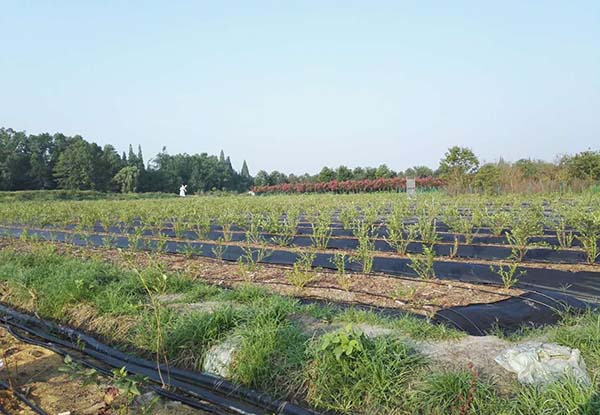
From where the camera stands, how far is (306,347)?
2.55 m

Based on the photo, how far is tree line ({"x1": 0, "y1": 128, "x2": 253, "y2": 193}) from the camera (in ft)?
116

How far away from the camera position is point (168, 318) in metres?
3.23

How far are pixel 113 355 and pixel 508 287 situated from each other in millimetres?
3778

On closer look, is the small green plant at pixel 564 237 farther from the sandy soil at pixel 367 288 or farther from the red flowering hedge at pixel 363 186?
the red flowering hedge at pixel 363 186

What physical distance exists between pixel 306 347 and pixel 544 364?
1282mm

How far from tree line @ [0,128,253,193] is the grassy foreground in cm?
3372

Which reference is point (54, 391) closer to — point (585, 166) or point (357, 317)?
point (357, 317)

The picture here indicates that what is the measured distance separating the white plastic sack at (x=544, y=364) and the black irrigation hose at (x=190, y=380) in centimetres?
109

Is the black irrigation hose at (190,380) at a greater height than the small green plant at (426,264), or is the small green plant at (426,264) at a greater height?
the small green plant at (426,264)

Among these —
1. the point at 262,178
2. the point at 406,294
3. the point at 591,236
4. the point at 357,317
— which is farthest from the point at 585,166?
the point at 262,178

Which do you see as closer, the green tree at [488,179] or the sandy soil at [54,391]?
the sandy soil at [54,391]

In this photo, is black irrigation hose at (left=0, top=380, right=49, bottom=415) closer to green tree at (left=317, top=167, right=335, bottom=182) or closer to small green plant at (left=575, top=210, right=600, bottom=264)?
small green plant at (left=575, top=210, right=600, bottom=264)

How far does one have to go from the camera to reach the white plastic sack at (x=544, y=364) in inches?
78.5

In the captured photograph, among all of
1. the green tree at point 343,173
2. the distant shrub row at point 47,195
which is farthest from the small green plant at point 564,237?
the green tree at point 343,173
